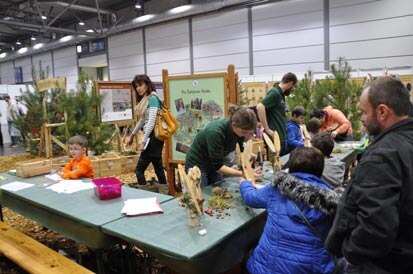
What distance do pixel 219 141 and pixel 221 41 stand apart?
10.2m

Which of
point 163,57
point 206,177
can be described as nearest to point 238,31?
point 163,57

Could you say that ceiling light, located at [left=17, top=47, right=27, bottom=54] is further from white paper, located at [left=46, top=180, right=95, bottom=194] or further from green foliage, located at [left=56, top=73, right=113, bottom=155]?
white paper, located at [left=46, top=180, right=95, bottom=194]

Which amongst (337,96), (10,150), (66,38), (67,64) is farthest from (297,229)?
(67,64)

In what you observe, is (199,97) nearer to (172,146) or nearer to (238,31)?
(172,146)

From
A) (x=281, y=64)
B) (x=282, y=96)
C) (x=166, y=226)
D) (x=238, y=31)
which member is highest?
(x=238, y=31)

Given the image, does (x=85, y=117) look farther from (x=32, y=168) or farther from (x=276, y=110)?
(x=276, y=110)

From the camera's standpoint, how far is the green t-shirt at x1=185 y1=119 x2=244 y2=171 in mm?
2547

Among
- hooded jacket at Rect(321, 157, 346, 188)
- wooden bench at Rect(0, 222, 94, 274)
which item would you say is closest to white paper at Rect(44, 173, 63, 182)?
wooden bench at Rect(0, 222, 94, 274)

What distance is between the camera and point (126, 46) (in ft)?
49.6

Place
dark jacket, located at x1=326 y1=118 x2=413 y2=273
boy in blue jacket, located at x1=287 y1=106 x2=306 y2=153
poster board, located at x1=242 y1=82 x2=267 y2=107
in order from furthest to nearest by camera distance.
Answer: poster board, located at x1=242 y1=82 x2=267 y2=107, boy in blue jacket, located at x1=287 y1=106 x2=306 y2=153, dark jacket, located at x1=326 y1=118 x2=413 y2=273

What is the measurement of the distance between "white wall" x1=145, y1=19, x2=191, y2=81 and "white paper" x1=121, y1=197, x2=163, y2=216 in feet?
36.8

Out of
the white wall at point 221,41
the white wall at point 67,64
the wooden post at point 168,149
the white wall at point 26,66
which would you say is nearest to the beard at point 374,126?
the wooden post at point 168,149

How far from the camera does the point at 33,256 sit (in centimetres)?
238

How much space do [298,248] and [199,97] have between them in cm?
277
